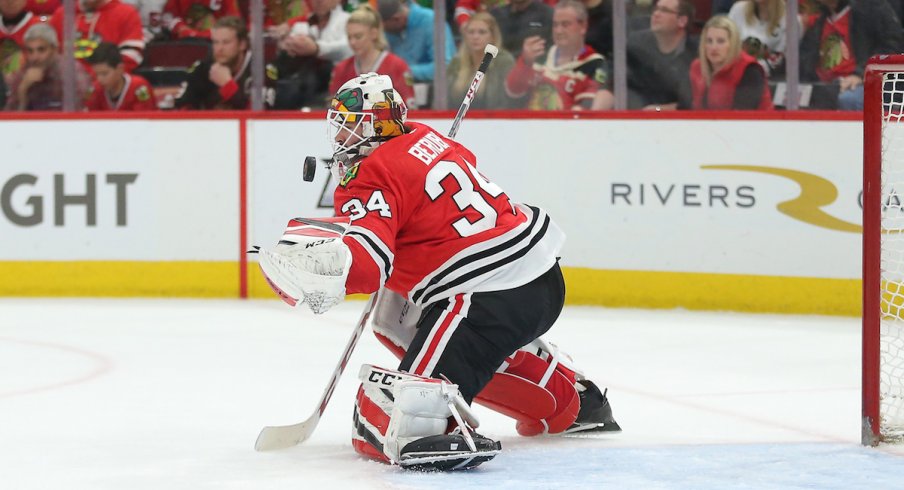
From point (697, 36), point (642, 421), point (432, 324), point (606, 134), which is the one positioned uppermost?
point (697, 36)

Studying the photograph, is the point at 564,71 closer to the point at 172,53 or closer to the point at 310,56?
the point at 310,56

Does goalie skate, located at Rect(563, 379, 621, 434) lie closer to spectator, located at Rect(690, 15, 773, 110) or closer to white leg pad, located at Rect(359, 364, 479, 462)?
white leg pad, located at Rect(359, 364, 479, 462)

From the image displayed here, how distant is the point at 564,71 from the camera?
20.8ft

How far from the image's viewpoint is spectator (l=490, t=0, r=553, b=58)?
20.7 feet

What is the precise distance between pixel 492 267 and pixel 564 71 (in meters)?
3.21

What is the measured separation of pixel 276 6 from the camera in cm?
661

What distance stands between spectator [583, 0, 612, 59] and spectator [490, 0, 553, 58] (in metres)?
0.18

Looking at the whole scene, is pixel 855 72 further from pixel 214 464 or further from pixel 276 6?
pixel 214 464

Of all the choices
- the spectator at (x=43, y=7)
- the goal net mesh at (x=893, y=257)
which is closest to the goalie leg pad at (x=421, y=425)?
the goal net mesh at (x=893, y=257)

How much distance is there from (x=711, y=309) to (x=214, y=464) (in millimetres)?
3277

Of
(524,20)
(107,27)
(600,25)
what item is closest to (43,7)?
(107,27)

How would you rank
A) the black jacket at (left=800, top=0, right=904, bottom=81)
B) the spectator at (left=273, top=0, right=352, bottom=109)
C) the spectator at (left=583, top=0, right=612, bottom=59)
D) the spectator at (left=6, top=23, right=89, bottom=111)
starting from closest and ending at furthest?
the black jacket at (left=800, top=0, right=904, bottom=81)
the spectator at (left=583, top=0, right=612, bottom=59)
the spectator at (left=273, top=0, right=352, bottom=109)
the spectator at (left=6, top=23, right=89, bottom=111)

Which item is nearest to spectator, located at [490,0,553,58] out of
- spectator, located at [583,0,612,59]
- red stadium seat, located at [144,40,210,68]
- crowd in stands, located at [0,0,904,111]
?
crowd in stands, located at [0,0,904,111]

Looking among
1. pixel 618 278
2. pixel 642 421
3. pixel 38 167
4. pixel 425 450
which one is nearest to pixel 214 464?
pixel 425 450
